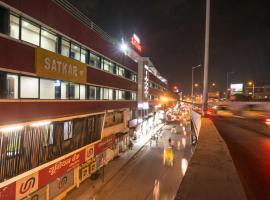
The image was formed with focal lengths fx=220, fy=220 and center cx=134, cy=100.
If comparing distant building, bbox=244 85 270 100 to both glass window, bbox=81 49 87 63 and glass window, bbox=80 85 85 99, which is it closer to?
glass window, bbox=81 49 87 63

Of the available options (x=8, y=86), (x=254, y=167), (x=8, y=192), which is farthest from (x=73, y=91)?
(x=254, y=167)

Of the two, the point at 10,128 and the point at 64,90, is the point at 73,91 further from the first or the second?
the point at 10,128

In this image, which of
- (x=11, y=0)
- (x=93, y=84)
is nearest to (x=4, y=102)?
(x=11, y=0)

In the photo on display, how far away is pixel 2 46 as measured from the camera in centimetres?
1109

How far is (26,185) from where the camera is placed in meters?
9.67

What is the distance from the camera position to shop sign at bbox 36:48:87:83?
13.7 m

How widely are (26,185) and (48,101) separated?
6389mm

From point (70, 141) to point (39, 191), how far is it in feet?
11.6

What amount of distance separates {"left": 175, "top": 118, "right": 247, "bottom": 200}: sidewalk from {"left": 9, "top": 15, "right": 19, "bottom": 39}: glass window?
11612mm

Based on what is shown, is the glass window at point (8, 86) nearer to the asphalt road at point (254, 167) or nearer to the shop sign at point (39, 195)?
the shop sign at point (39, 195)

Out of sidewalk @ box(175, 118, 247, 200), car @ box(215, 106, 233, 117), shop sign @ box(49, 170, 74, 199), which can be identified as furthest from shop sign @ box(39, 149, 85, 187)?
car @ box(215, 106, 233, 117)

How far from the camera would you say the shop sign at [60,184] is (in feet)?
40.2

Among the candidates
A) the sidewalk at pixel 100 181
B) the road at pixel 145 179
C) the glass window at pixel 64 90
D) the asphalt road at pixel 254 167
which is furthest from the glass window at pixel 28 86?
the asphalt road at pixel 254 167

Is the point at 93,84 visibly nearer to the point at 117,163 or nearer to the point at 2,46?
the point at 117,163
